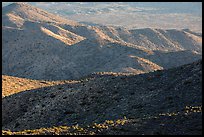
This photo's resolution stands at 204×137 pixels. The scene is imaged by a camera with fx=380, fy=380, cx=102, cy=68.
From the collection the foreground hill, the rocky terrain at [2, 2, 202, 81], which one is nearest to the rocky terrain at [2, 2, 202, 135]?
the foreground hill

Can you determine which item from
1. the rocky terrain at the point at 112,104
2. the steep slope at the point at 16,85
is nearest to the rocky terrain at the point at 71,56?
the rocky terrain at the point at 112,104

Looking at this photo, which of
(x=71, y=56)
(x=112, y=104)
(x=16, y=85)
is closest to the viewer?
(x=112, y=104)

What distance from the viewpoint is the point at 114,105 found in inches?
1522

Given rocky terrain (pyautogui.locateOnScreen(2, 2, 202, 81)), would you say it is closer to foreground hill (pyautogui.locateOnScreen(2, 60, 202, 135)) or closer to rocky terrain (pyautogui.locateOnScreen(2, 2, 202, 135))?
rocky terrain (pyautogui.locateOnScreen(2, 2, 202, 135))

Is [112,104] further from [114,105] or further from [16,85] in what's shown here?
[16,85]

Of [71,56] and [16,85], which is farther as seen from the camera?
[71,56]

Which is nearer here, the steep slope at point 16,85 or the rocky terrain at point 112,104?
the rocky terrain at point 112,104

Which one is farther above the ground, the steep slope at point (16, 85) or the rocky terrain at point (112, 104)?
the rocky terrain at point (112, 104)

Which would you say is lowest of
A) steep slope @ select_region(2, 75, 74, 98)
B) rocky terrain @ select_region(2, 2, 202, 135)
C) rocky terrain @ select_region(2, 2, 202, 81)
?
rocky terrain @ select_region(2, 2, 202, 81)

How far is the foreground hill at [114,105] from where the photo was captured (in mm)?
27859

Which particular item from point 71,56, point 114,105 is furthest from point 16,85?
point 71,56

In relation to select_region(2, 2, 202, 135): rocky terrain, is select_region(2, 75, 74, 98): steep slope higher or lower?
lower

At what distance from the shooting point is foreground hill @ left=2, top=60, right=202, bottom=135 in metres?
27.9

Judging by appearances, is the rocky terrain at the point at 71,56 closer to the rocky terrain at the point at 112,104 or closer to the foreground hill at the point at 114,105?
the rocky terrain at the point at 112,104
